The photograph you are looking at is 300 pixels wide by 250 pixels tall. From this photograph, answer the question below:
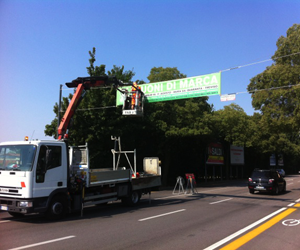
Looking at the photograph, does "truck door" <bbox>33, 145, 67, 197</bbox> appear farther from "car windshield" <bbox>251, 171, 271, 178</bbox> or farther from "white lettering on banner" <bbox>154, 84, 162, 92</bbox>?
"car windshield" <bbox>251, 171, 271, 178</bbox>

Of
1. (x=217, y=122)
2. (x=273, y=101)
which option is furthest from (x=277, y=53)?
(x=217, y=122)

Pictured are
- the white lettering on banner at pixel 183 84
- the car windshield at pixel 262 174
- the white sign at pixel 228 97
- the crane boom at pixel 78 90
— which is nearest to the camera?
the crane boom at pixel 78 90

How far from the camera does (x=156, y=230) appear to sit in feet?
26.1

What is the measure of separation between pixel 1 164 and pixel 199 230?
667 cm

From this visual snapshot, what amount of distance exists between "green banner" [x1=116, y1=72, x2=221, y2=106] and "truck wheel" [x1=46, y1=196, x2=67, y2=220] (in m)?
7.92

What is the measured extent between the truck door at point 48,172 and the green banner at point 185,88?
23.4 ft

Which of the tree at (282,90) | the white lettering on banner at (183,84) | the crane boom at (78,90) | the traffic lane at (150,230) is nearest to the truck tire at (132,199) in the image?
the traffic lane at (150,230)

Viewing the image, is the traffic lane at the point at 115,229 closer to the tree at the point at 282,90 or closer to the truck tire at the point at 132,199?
the truck tire at the point at 132,199

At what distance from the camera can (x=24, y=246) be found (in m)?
6.32

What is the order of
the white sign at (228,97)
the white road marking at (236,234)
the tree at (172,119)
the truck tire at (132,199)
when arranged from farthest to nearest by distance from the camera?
1. the tree at (172,119)
2. the white sign at (228,97)
3. the truck tire at (132,199)
4. the white road marking at (236,234)

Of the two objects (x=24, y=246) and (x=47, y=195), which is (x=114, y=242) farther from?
(x=47, y=195)

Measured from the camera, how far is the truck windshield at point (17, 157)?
877 cm

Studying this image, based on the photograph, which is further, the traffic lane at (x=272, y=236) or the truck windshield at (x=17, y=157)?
the truck windshield at (x=17, y=157)

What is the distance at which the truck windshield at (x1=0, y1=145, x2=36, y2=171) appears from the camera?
8773mm
